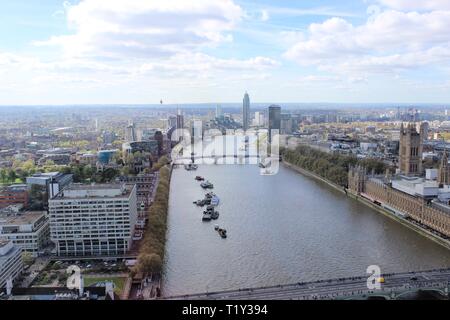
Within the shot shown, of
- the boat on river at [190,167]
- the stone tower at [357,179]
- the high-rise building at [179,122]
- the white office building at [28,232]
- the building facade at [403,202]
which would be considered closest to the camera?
the white office building at [28,232]

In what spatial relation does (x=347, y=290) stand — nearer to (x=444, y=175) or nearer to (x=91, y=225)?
(x=91, y=225)

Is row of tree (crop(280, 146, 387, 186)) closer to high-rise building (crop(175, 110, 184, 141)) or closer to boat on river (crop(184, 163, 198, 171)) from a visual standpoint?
boat on river (crop(184, 163, 198, 171))

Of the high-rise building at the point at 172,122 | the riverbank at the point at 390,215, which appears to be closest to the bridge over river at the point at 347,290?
the riverbank at the point at 390,215

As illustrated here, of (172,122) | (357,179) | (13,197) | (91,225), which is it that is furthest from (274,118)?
(91,225)

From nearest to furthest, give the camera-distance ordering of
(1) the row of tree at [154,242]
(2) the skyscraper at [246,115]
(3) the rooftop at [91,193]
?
1. (1) the row of tree at [154,242]
2. (3) the rooftop at [91,193]
3. (2) the skyscraper at [246,115]

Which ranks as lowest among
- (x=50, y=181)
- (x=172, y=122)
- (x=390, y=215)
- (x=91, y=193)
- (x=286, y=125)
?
(x=390, y=215)

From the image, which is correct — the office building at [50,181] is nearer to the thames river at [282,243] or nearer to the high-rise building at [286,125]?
the thames river at [282,243]
